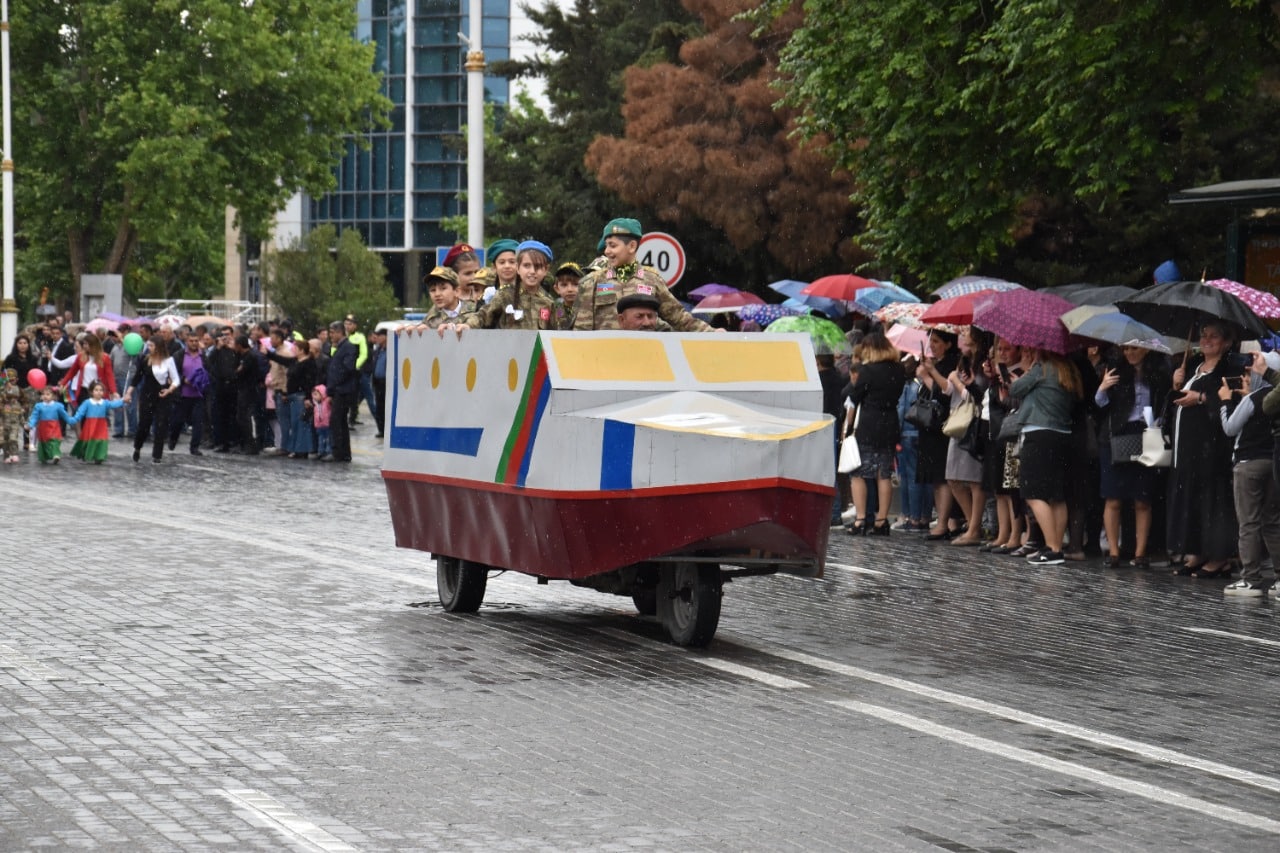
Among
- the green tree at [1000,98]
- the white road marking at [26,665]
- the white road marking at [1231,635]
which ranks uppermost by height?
the green tree at [1000,98]

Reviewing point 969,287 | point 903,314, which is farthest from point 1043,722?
point 903,314

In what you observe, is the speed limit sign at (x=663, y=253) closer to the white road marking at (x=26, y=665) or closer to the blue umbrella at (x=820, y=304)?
the blue umbrella at (x=820, y=304)

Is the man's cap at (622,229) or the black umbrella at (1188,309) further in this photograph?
the black umbrella at (1188,309)

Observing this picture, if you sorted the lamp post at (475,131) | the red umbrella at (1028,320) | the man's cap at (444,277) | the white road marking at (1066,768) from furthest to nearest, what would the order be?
the lamp post at (475,131)
the red umbrella at (1028,320)
the man's cap at (444,277)
the white road marking at (1066,768)

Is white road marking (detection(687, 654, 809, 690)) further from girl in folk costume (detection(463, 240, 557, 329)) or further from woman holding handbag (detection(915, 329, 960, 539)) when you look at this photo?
woman holding handbag (detection(915, 329, 960, 539))

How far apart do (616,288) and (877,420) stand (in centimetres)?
831

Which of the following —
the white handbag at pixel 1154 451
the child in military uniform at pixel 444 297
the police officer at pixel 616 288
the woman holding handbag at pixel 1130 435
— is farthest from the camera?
the woman holding handbag at pixel 1130 435

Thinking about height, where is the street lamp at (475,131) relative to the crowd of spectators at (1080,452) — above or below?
above

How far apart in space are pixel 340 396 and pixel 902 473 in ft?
38.0

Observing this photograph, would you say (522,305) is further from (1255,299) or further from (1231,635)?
(1255,299)

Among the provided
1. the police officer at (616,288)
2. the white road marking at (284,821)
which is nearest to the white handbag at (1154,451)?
the police officer at (616,288)

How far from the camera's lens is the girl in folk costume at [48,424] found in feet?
96.2

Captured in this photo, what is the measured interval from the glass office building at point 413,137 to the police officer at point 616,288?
83.0 meters

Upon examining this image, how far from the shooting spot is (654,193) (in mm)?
40375
